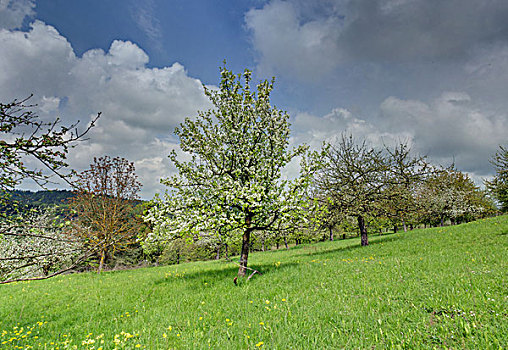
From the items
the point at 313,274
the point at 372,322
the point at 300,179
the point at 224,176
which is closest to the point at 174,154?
the point at 224,176

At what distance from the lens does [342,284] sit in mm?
7641

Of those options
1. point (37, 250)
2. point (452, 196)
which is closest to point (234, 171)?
point (37, 250)

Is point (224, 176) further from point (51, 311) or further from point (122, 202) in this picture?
point (122, 202)

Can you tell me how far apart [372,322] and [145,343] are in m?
4.85

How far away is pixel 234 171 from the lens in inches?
401

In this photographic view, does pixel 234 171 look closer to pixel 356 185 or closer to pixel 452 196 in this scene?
pixel 356 185

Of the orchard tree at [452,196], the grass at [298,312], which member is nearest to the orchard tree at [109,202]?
the grass at [298,312]

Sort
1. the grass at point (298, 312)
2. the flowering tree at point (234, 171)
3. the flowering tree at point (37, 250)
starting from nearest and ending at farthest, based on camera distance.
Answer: the flowering tree at point (37, 250)
the grass at point (298, 312)
the flowering tree at point (234, 171)

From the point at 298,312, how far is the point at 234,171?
595cm

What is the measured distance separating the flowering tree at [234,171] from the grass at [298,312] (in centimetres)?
246

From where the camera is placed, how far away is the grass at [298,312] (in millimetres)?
4422

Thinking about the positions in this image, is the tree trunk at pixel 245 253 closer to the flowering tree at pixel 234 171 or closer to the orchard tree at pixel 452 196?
the flowering tree at pixel 234 171

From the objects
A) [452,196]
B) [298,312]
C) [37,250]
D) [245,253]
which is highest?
[452,196]

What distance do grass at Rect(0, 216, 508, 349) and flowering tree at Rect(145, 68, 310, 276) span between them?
2.46 m
